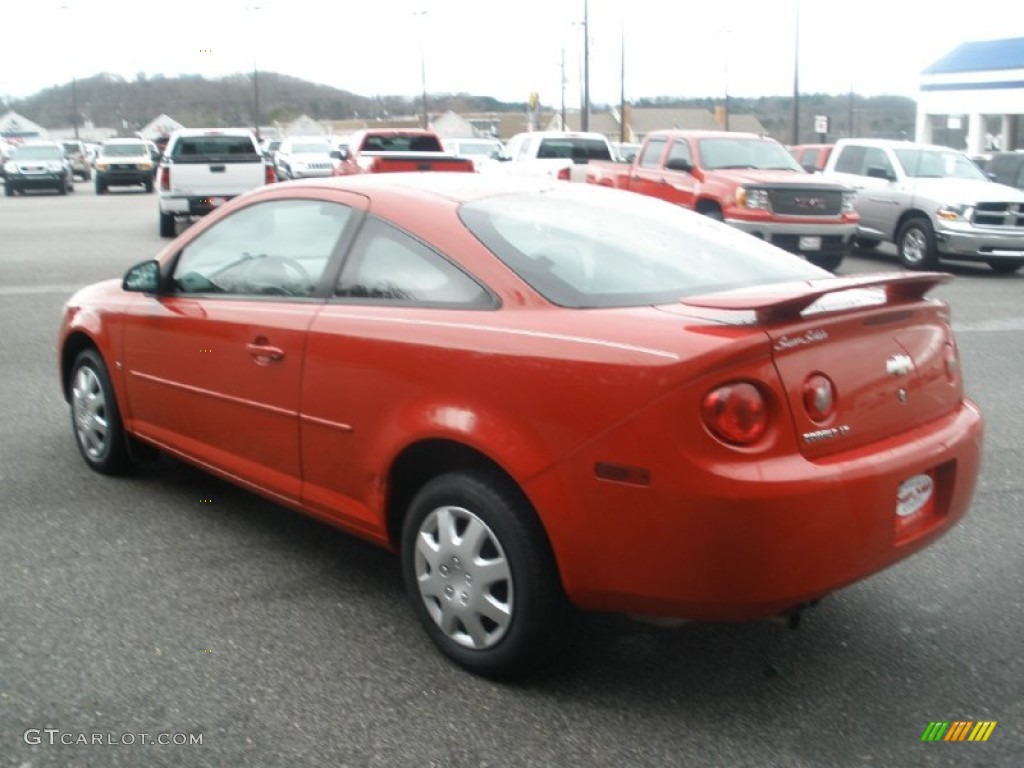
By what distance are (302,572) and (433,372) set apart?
1.36 metres

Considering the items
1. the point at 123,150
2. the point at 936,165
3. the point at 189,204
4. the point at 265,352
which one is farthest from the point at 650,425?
the point at 123,150

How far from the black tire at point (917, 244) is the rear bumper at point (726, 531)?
13.8 m

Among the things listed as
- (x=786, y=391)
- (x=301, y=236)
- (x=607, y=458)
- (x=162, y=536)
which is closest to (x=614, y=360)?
(x=607, y=458)

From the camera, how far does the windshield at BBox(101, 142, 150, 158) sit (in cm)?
4066

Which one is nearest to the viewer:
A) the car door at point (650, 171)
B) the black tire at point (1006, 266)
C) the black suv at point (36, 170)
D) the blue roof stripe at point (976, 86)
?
the black tire at point (1006, 266)

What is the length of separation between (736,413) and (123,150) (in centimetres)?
4105

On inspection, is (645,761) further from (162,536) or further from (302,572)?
(162,536)

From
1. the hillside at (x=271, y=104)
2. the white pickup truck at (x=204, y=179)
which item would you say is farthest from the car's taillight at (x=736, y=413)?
the hillside at (x=271, y=104)

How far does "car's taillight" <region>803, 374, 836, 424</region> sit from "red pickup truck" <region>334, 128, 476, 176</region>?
13.6m

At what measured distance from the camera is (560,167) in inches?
821

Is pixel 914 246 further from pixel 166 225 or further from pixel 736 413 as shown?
pixel 736 413

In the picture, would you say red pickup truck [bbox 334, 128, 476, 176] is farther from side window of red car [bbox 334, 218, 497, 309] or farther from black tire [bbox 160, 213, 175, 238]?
side window of red car [bbox 334, 218, 497, 309]

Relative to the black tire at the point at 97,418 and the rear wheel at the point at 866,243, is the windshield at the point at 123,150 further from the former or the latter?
the black tire at the point at 97,418

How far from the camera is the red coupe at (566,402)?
10.7 feet
